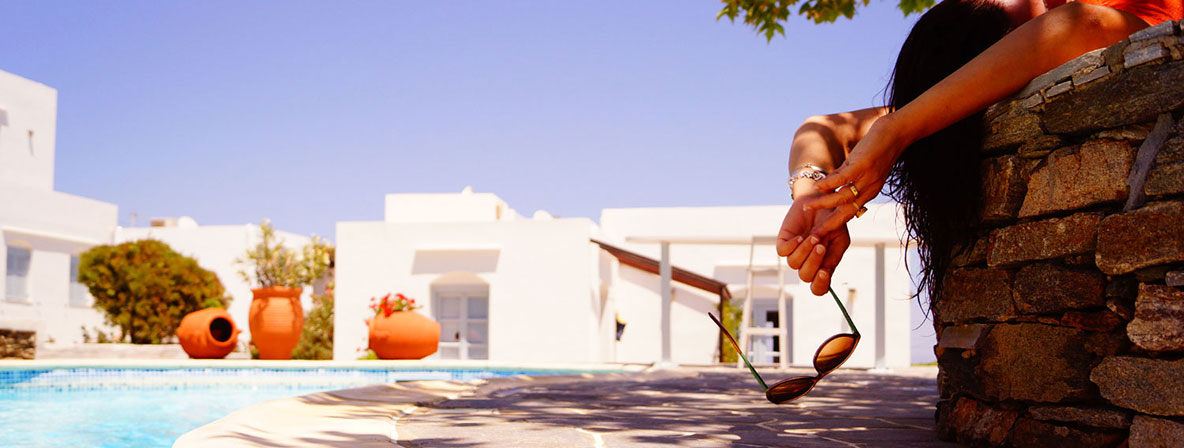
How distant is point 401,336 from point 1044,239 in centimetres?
1184

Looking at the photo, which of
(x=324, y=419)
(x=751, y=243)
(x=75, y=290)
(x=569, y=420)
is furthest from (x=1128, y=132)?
(x=75, y=290)

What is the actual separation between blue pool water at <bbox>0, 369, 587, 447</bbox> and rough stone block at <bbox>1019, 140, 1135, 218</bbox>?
424cm

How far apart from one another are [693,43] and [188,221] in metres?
18.1

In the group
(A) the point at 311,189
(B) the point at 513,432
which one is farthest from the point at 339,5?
(B) the point at 513,432

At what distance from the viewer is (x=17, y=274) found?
717 inches

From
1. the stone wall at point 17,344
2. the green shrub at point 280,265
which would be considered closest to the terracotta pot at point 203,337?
the stone wall at point 17,344

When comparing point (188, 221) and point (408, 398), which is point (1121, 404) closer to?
point (408, 398)

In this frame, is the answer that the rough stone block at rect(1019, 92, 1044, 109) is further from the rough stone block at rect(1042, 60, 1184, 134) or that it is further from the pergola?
the pergola

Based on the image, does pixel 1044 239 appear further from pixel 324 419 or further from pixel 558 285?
pixel 558 285

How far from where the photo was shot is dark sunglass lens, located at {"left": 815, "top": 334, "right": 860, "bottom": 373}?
2148mm

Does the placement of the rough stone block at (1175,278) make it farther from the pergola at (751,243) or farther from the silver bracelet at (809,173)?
the pergola at (751,243)

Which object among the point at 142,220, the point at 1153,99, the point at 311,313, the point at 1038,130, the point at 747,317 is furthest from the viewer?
the point at 142,220

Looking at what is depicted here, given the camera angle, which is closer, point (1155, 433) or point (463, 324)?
point (1155, 433)

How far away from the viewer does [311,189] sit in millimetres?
26266
